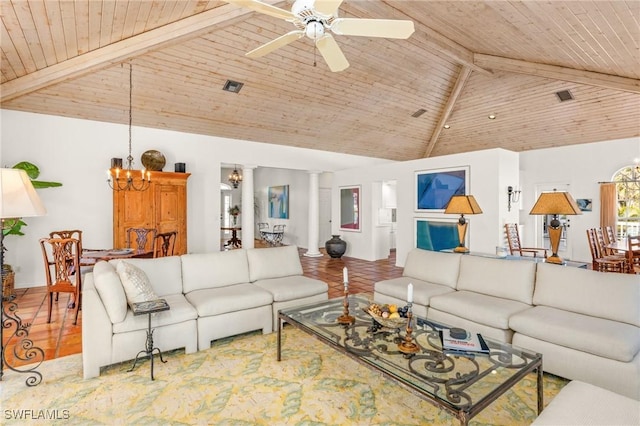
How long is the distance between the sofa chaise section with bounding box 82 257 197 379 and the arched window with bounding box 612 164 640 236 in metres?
8.53

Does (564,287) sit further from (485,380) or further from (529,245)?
(529,245)

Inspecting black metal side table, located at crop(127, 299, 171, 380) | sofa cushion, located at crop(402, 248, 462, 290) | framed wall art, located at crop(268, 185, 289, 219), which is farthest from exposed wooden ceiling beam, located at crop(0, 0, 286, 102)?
framed wall art, located at crop(268, 185, 289, 219)

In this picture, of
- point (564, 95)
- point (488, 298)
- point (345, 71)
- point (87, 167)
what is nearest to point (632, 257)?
point (564, 95)

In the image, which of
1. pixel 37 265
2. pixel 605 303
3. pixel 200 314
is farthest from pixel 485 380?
pixel 37 265

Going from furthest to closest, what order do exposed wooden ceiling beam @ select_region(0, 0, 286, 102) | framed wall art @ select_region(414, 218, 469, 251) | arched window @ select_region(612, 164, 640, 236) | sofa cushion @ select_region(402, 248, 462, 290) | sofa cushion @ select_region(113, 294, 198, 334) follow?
1. arched window @ select_region(612, 164, 640, 236)
2. framed wall art @ select_region(414, 218, 469, 251)
3. exposed wooden ceiling beam @ select_region(0, 0, 286, 102)
4. sofa cushion @ select_region(402, 248, 462, 290)
5. sofa cushion @ select_region(113, 294, 198, 334)

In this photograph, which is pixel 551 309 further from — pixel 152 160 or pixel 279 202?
pixel 279 202

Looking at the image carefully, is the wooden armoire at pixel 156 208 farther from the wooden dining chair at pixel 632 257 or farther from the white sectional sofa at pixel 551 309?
the wooden dining chair at pixel 632 257

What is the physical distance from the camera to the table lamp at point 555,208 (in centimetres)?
339

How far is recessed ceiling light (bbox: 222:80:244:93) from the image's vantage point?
535 centimetres

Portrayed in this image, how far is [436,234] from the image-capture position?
6723 millimetres

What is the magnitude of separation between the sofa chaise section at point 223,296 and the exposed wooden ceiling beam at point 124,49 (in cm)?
271

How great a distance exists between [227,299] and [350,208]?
19.6 ft

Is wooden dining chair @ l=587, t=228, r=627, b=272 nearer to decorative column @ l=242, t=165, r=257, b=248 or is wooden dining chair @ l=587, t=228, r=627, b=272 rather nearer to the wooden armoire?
decorative column @ l=242, t=165, r=257, b=248

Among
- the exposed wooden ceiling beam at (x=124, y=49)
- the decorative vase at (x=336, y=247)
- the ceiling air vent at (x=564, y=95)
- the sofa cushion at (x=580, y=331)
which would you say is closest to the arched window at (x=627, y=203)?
the ceiling air vent at (x=564, y=95)
